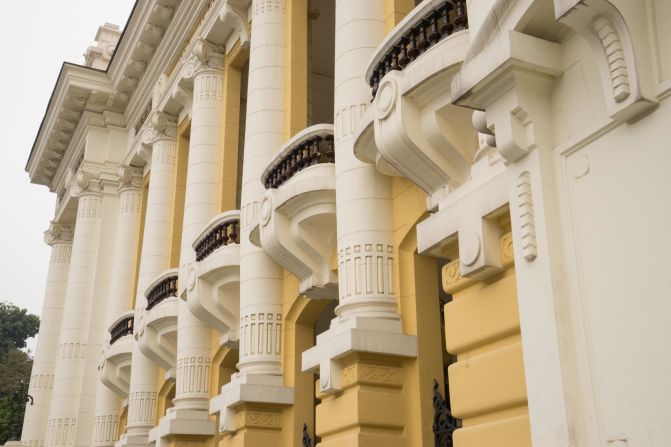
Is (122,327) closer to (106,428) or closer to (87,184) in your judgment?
(106,428)

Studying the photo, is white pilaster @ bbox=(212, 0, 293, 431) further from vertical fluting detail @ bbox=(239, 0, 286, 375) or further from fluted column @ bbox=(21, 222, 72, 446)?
fluted column @ bbox=(21, 222, 72, 446)

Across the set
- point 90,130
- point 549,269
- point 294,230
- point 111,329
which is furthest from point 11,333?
point 549,269

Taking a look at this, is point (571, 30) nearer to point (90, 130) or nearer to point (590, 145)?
point (590, 145)

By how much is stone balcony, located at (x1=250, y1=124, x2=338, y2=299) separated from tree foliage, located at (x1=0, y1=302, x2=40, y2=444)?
69.2ft

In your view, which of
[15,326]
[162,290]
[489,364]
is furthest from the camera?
[15,326]

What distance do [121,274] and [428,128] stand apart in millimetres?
14833

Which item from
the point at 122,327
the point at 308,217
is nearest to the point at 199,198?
the point at 122,327

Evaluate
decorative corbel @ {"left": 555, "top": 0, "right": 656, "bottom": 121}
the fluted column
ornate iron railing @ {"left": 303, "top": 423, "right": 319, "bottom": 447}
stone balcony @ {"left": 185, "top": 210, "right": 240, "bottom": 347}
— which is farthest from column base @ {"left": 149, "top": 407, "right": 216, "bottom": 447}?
the fluted column

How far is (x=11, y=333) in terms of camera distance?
64.4m

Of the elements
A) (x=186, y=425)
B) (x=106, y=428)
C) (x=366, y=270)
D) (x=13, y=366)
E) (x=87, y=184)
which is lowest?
(x=186, y=425)

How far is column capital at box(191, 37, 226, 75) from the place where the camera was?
16953 millimetres

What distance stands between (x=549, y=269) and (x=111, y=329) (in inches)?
665

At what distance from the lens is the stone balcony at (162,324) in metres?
15.9

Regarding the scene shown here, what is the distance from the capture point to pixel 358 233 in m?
9.23
